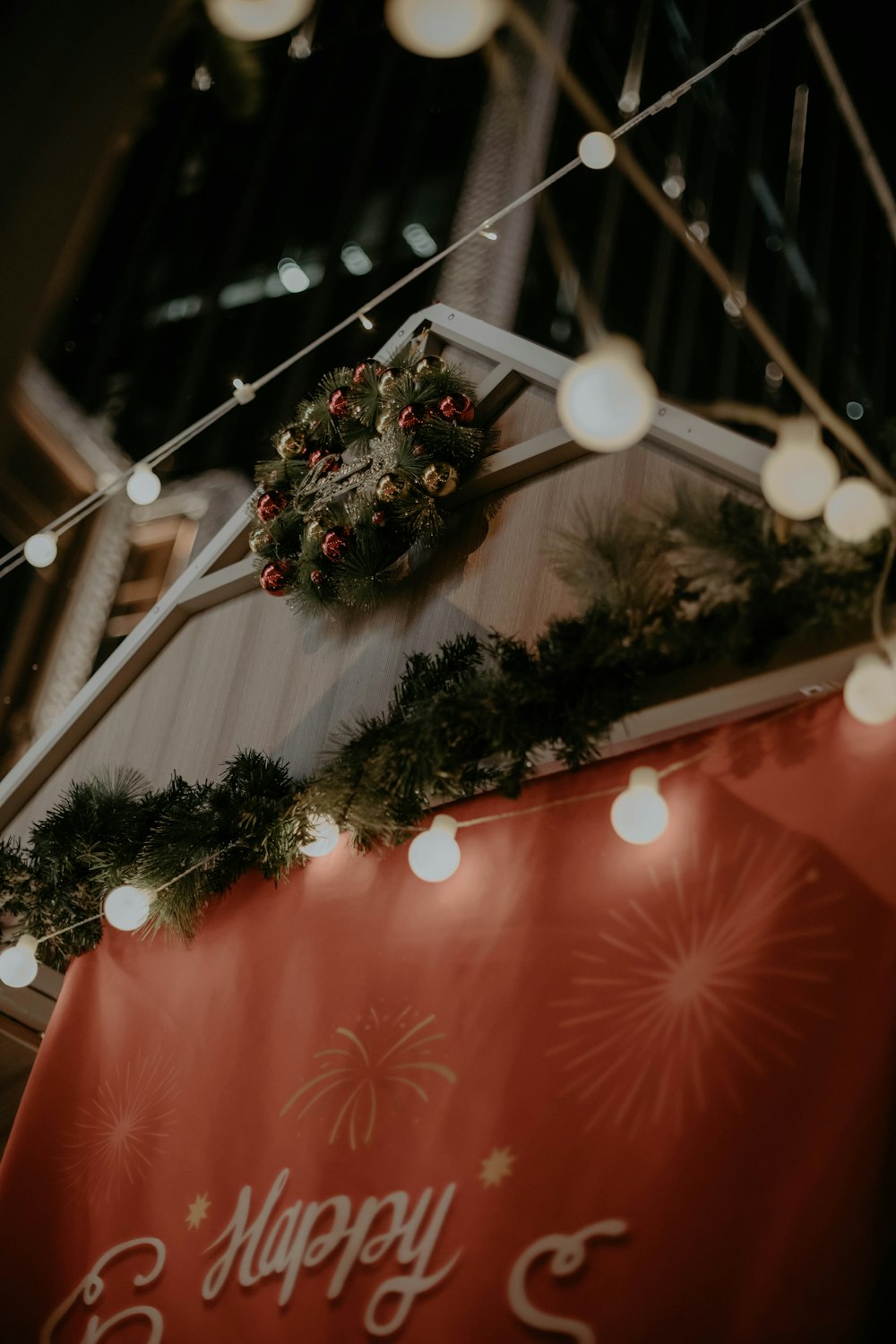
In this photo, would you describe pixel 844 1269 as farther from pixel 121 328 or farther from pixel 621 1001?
pixel 121 328

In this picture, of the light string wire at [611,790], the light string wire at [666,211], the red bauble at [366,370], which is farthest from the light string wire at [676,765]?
the light string wire at [666,211]

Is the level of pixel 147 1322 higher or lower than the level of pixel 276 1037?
lower

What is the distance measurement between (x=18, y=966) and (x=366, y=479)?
116 centimetres

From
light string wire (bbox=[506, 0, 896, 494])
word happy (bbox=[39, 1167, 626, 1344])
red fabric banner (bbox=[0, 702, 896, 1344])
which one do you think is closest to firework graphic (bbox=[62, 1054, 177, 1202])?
red fabric banner (bbox=[0, 702, 896, 1344])

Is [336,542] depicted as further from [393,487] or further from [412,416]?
[412,416]

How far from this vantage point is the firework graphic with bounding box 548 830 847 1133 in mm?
1172

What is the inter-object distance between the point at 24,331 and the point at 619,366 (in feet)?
3.09

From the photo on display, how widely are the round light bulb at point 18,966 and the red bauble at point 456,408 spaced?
1.33m

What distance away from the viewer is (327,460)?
2.19m

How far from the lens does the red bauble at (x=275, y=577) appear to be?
2121 millimetres

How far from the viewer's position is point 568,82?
3564 mm

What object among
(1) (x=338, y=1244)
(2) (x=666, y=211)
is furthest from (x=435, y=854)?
(2) (x=666, y=211)

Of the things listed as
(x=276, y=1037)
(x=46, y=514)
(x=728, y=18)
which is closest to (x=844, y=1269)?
(x=276, y=1037)

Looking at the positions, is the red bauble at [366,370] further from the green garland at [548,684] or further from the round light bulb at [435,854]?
the round light bulb at [435,854]
